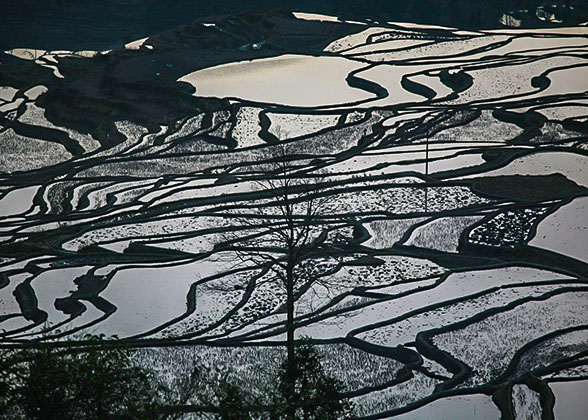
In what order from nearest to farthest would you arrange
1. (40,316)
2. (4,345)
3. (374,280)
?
(4,345)
(40,316)
(374,280)

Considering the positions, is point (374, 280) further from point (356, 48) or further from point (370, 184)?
point (356, 48)

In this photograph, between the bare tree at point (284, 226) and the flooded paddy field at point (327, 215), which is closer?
the flooded paddy field at point (327, 215)

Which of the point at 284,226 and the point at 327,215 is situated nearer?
the point at 284,226

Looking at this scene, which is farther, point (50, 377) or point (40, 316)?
point (40, 316)

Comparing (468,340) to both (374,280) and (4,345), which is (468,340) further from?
(4,345)

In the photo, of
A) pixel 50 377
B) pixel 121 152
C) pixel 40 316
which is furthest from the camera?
pixel 121 152

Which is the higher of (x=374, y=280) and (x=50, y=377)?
(x=50, y=377)

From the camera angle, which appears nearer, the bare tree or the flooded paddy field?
the flooded paddy field

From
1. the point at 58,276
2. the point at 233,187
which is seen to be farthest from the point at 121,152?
the point at 58,276
